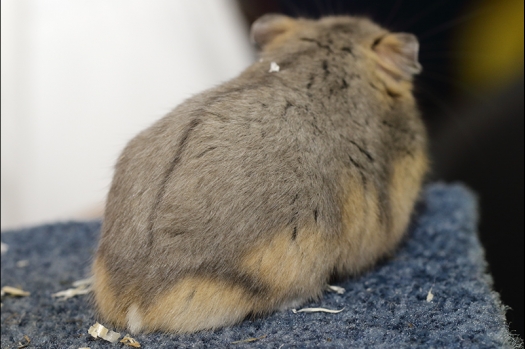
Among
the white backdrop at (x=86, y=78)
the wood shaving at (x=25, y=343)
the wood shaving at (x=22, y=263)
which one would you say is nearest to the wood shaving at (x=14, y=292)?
the wood shaving at (x=22, y=263)

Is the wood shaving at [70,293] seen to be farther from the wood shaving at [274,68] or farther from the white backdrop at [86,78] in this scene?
the white backdrop at [86,78]

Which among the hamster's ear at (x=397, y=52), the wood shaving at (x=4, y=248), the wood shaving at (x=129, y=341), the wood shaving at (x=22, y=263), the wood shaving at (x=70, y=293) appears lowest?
the wood shaving at (x=22, y=263)

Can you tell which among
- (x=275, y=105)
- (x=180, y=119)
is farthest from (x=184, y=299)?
(x=275, y=105)

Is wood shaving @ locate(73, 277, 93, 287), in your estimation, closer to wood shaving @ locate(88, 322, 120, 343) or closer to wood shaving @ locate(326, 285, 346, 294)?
wood shaving @ locate(88, 322, 120, 343)

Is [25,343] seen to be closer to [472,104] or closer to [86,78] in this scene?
[86,78]

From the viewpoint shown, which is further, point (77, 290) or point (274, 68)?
point (77, 290)

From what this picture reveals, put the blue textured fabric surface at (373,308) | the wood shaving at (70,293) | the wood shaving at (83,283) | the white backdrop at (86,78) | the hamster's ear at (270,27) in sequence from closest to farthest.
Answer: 1. the blue textured fabric surface at (373,308)
2. the wood shaving at (70,293)
3. the wood shaving at (83,283)
4. the hamster's ear at (270,27)
5. the white backdrop at (86,78)

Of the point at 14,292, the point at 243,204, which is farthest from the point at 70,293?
the point at 243,204
